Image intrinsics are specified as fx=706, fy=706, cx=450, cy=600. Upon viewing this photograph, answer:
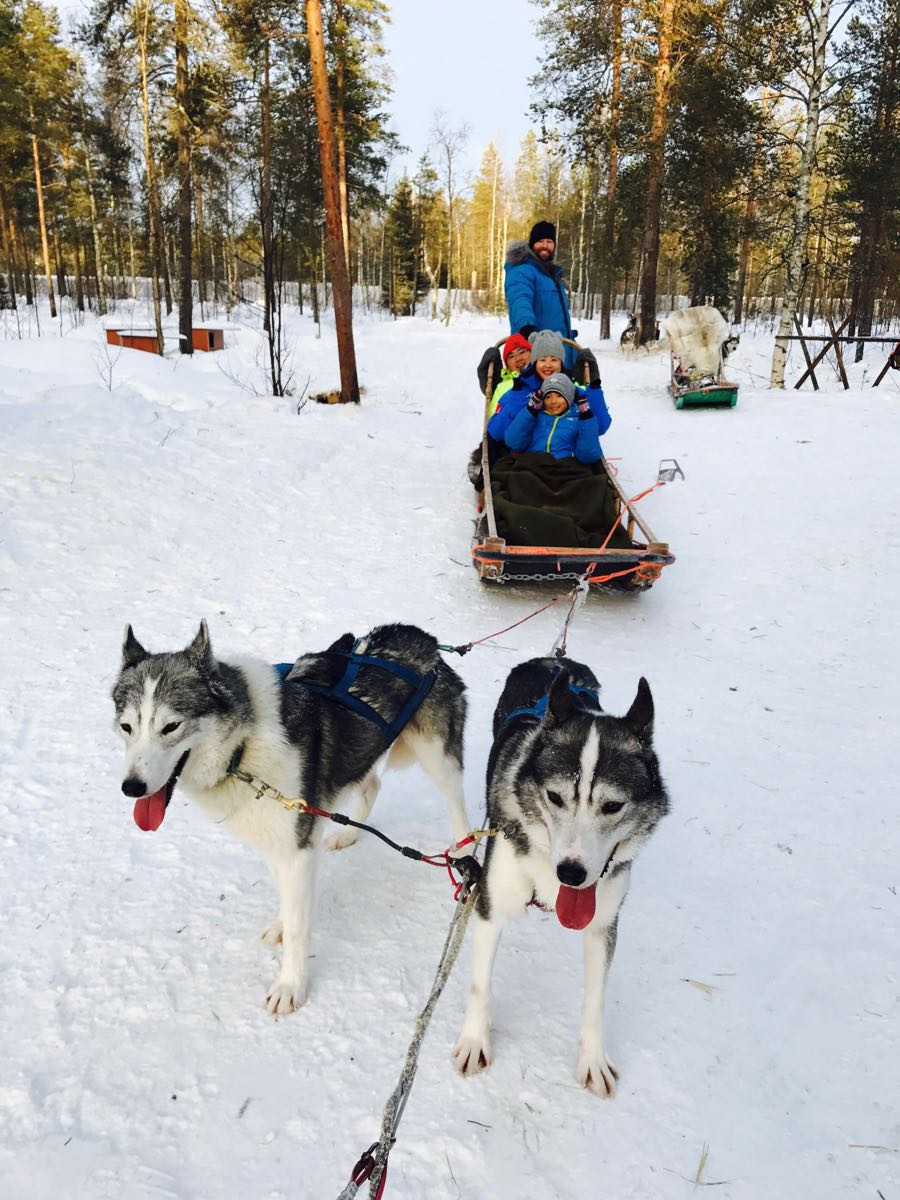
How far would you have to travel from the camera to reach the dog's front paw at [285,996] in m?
2.30

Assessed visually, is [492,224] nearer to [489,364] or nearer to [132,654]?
[489,364]

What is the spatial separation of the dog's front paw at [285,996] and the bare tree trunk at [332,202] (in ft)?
34.7

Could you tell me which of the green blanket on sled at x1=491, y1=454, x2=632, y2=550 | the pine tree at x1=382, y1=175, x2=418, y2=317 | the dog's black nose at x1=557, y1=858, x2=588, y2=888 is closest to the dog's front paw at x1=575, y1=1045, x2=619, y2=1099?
the dog's black nose at x1=557, y1=858, x2=588, y2=888

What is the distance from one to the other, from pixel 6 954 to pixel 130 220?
36.7m

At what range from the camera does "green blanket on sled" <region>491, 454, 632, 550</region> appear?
5.46 metres

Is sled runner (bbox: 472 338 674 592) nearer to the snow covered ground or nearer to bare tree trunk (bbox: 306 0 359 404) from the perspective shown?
the snow covered ground

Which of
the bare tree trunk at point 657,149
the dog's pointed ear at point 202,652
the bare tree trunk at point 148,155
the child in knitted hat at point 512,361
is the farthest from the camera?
the bare tree trunk at point 657,149

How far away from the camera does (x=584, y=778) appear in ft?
6.11

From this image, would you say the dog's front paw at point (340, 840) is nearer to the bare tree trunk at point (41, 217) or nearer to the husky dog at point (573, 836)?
the husky dog at point (573, 836)

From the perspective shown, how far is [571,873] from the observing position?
1.75m

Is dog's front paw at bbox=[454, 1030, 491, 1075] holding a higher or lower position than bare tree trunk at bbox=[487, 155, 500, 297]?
lower

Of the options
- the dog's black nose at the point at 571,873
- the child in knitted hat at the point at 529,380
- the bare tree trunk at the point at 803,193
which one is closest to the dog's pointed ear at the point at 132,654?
the dog's black nose at the point at 571,873

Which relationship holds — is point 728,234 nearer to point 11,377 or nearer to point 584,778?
point 11,377

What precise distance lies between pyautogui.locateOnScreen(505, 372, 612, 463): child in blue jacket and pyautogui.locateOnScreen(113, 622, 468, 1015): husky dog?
3.95 meters
